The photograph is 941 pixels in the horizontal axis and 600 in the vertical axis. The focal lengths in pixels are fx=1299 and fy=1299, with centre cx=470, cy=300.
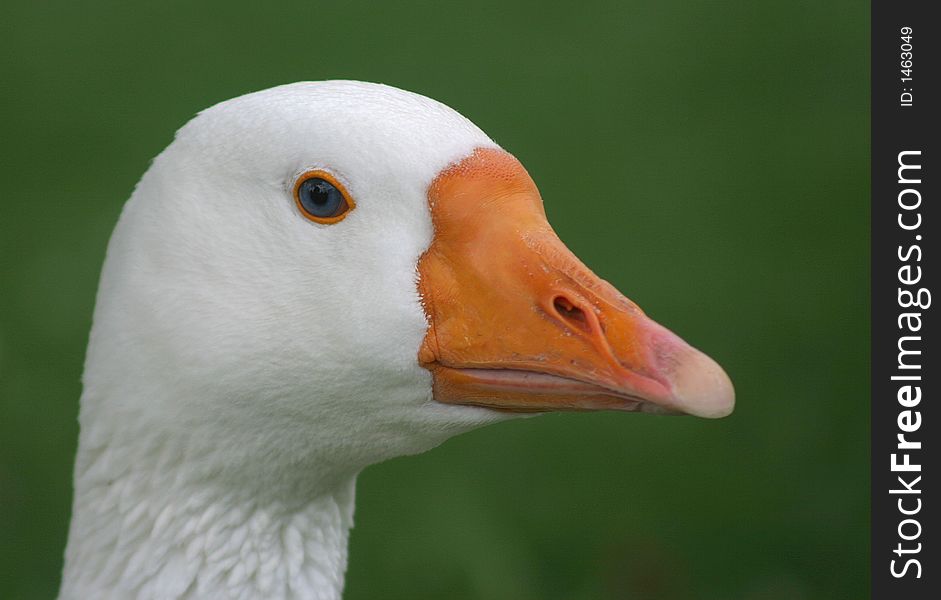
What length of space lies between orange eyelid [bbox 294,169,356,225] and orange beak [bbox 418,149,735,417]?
19 cm

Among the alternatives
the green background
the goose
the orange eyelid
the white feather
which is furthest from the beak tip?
the green background

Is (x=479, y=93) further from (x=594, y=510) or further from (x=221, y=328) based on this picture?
(x=221, y=328)

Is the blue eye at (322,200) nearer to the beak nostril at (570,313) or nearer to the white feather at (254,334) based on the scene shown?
the white feather at (254,334)

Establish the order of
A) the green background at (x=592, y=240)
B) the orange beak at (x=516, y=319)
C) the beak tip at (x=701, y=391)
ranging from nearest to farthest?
the beak tip at (x=701, y=391) < the orange beak at (x=516, y=319) < the green background at (x=592, y=240)

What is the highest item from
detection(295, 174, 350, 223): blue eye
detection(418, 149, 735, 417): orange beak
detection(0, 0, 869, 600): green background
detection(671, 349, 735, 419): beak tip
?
detection(0, 0, 869, 600): green background

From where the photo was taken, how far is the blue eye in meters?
2.96

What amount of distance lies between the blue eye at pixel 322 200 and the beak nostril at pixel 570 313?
528 millimetres

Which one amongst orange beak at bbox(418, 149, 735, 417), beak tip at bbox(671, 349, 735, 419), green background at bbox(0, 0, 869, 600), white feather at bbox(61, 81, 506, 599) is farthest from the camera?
green background at bbox(0, 0, 869, 600)

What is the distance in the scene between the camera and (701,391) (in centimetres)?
272

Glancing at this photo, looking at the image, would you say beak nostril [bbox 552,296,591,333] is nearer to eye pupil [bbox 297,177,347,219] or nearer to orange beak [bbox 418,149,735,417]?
orange beak [bbox 418,149,735,417]

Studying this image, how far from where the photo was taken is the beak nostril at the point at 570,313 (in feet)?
9.40

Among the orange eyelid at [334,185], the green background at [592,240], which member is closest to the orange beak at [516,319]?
the orange eyelid at [334,185]

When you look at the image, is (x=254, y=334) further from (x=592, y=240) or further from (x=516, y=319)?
(x=592, y=240)

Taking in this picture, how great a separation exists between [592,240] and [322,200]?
471 centimetres
